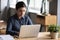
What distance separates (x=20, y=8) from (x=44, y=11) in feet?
7.60

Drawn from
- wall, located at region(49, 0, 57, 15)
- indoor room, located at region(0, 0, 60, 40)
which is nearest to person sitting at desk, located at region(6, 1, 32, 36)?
indoor room, located at region(0, 0, 60, 40)

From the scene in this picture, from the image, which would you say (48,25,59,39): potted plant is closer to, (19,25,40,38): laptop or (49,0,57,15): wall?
(19,25,40,38): laptop

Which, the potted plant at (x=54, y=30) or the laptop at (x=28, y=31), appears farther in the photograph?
the potted plant at (x=54, y=30)

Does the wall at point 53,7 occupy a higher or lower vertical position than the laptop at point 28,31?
higher

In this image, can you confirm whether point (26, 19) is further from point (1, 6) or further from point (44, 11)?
point (1, 6)

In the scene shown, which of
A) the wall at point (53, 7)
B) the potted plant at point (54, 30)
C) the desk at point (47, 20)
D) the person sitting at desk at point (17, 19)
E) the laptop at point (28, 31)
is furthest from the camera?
the wall at point (53, 7)

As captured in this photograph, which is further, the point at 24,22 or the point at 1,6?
the point at 1,6

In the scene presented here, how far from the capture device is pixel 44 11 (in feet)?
16.8

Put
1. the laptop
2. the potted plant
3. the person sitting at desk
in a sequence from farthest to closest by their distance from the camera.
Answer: the person sitting at desk, the potted plant, the laptop

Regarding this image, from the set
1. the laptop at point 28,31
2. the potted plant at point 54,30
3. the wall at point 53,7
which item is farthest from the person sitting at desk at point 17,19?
the wall at point 53,7

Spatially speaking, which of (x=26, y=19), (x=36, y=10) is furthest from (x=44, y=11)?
(x=26, y=19)

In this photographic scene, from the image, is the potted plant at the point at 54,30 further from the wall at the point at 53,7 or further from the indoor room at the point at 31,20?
the wall at the point at 53,7

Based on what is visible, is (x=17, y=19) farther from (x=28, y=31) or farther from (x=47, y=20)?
(x=47, y=20)

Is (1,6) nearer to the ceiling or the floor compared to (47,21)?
nearer to the ceiling
